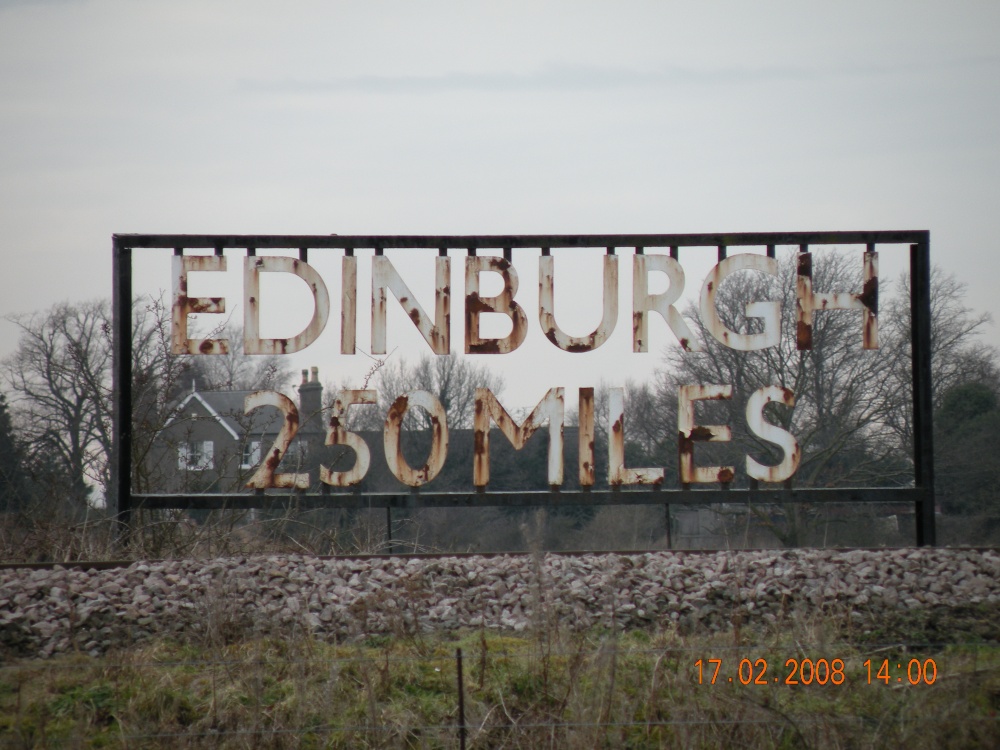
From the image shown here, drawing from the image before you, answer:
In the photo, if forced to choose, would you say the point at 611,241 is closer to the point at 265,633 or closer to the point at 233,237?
the point at 233,237

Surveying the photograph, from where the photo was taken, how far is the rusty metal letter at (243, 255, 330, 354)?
11.2m

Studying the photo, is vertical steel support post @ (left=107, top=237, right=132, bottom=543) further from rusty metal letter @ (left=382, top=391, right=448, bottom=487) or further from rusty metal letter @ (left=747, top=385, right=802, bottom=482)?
rusty metal letter @ (left=747, top=385, right=802, bottom=482)

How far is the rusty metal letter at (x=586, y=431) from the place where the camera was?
11.3 meters

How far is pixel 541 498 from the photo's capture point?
1113 cm

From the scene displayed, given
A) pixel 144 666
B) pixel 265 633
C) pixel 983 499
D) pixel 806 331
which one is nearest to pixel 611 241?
pixel 806 331

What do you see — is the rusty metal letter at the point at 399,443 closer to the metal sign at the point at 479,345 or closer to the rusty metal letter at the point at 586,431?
the metal sign at the point at 479,345

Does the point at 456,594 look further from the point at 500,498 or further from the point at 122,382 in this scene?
the point at 122,382

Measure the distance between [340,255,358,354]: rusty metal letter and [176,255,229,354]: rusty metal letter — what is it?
4.25 ft

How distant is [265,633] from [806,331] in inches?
288

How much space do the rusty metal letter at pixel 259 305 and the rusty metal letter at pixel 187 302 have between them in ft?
0.94

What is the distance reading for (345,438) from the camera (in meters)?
11.1
